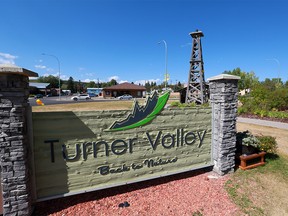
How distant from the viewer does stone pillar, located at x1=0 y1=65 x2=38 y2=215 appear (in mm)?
2436

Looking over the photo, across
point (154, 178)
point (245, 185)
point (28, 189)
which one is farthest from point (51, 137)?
point (245, 185)

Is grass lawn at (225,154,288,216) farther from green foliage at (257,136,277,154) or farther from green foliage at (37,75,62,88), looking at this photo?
green foliage at (37,75,62,88)

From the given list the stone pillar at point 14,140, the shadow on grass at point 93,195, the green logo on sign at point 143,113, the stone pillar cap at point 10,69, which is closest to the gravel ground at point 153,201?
the shadow on grass at point 93,195

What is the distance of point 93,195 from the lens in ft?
11.5

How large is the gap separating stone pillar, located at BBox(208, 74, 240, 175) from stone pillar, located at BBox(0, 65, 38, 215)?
3.99 metres

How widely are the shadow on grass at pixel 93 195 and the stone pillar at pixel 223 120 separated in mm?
638

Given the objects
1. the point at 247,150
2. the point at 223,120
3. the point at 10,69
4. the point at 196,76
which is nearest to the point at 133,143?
the point at 223,120

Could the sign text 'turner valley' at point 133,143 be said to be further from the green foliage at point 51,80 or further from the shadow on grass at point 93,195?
the green foliage at point 51,80

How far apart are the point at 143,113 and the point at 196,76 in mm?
16698

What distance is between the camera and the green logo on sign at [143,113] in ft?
11.3

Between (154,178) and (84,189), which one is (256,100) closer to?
(154,178)

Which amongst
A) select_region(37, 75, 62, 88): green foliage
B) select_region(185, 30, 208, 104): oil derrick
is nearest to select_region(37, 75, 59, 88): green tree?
select_region(37, 75, 62, 88): green foliage

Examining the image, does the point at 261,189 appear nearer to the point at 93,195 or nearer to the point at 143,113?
the point at 143,113

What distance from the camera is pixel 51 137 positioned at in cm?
297
